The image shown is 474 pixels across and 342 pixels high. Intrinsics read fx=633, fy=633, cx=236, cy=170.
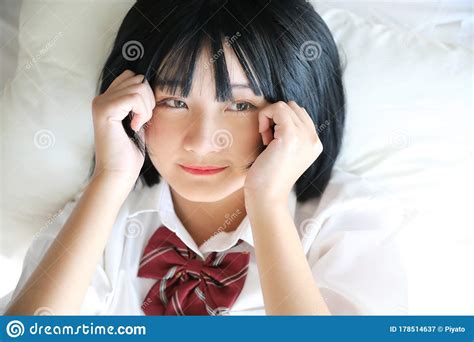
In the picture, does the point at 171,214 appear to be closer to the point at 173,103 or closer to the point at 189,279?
the point at 189,279

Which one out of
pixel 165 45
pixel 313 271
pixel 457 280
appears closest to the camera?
pixel 165 45

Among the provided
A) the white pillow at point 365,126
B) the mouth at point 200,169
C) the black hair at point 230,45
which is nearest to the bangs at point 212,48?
the black hair at point 230,45

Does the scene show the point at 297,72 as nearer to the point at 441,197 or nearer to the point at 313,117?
the point at 313,117

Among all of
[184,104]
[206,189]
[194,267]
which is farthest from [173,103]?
[194,267]

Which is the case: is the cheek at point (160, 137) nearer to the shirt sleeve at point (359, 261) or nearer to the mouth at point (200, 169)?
the mouth at point (200, 169)

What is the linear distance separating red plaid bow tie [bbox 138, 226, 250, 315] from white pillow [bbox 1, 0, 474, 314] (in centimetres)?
20

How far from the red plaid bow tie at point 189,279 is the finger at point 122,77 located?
248mm

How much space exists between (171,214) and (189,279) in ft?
0.34

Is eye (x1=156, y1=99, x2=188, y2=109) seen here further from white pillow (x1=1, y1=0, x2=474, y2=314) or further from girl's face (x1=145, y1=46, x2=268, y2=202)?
white pillow (x1=1, y1=0, x2=474, y2=314)

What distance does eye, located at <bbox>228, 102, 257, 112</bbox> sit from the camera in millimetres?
840

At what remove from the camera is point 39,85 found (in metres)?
1.01

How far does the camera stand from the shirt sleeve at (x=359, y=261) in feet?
2.87
